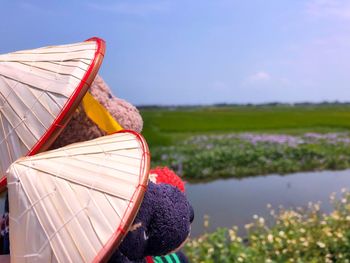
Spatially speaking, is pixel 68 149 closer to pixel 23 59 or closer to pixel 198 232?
pixel 23 59

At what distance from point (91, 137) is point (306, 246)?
2433 mm

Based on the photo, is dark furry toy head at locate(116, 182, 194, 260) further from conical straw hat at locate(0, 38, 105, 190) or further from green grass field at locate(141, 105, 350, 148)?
green grass field at locate(141, 105, 350, 148)

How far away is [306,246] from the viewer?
121 inches

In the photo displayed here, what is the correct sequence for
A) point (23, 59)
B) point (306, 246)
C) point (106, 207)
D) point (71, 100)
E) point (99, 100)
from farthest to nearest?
point (306, 246) < point (99, 100) < point (23, 59) < point (71, 100) < point (106, 207)

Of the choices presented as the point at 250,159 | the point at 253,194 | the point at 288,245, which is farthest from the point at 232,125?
the point at 288,245

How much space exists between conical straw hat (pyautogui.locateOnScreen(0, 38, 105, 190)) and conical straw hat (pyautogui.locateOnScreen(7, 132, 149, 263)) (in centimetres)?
7

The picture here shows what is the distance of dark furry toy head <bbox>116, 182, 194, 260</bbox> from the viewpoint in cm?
86

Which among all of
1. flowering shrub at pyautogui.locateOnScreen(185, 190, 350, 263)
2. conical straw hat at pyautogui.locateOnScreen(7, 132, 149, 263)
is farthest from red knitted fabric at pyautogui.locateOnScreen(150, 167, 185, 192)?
flowering shrub at pyautogui.locateOnScreen(185, 190, 350, 263)

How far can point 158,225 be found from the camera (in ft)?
2.90

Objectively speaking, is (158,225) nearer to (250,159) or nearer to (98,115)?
(98,115)

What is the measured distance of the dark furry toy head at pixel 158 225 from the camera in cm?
86

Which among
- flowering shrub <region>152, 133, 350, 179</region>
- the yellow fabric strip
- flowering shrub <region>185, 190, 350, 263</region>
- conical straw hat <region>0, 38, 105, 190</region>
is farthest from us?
flowering shrub <region>152, 133, 350, 179</region>

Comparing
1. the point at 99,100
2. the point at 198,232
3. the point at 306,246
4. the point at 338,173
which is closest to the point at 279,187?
the point at 338,173

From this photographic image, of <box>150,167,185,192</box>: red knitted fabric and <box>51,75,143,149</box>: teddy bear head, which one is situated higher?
<box>51,75,143,149</box>: teddy bear head
